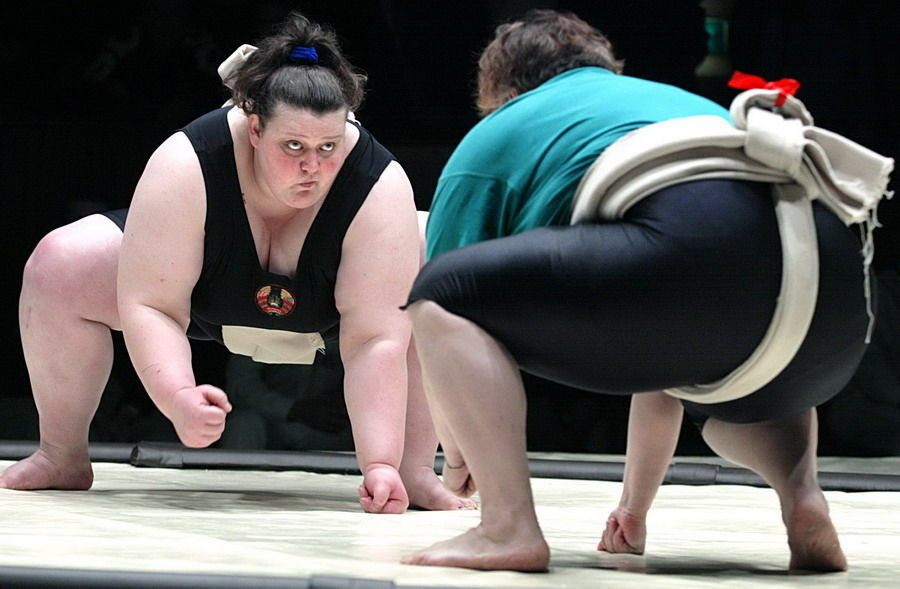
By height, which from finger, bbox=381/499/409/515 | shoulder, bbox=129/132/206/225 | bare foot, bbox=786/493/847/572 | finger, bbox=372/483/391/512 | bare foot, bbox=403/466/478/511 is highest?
shoulder, bbox=129/132/206/225

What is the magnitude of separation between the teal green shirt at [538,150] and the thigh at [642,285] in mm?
92

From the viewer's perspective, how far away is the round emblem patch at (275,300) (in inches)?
89.1

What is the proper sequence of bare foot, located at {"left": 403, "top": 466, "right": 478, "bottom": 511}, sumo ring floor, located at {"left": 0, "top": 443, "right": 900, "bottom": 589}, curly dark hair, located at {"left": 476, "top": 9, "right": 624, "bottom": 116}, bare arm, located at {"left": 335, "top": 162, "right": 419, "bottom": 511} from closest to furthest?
sumo ring floor, located at {"left": 0, "top": 443, "right": 900, "bottom": 589}
curly dark hair, located at {"left": 476, "top": 9, "right": 624, "bottom": 116}
bare arm, located at {"left": 335, "top": 162, "right": 419, "bottom": 511}
bare foot, located at {"left": 403, "top": 466, "right": 478, "bottom": 511}

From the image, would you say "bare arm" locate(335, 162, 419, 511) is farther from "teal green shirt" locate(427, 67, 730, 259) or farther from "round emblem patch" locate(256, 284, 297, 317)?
"teal green shirt" locate(427, 67, 730, 259)

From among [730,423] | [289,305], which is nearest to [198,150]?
[289,305]

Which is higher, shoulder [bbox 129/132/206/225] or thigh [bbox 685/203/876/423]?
thigh [bbox 685/203/876/423]

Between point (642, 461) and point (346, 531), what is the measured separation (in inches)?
16.2

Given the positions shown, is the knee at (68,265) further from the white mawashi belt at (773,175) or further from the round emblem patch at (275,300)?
the white mawashi belt at (773,175)

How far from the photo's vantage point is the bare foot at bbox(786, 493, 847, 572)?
4.88 feet

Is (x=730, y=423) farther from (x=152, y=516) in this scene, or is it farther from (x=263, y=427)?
(x=263, y=427)

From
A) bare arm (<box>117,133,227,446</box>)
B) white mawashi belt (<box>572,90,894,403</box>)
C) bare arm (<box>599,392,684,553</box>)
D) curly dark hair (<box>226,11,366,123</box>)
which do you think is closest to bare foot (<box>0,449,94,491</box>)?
bare arm (<box>117,133,227,446</box>)

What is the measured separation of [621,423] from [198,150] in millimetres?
1910

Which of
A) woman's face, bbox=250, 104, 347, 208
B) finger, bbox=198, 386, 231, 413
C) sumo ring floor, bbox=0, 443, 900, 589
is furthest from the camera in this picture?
woman's face, bbox=250, 104, 347, 208

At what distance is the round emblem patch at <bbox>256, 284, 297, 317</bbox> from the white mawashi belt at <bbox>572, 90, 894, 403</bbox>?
3.20 ft
